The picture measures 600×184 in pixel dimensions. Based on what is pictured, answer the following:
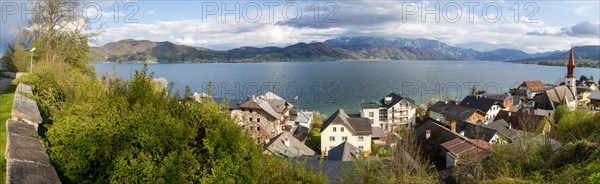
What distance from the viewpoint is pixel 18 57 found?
2717cm

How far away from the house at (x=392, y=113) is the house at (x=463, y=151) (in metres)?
21.8

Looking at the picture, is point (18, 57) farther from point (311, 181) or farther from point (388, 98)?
point (388, 98)

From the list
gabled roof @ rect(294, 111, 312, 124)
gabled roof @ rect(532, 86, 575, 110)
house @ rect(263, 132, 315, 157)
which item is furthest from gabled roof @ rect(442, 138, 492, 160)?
gabled roof @ rect(532, 86, 575, 110)

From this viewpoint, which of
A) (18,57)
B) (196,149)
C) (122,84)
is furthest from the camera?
(18,57)

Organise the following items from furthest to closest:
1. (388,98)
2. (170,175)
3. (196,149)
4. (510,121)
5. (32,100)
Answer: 1. (388,98)
2. (510,121)
3. (32,100)
4. (196,149)
5. (170,175)

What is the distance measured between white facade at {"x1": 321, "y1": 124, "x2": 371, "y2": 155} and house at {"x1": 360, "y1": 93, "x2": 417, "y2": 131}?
44.0ft

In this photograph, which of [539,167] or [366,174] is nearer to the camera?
[366,174]

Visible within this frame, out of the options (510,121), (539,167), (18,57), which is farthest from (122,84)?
(510,121)

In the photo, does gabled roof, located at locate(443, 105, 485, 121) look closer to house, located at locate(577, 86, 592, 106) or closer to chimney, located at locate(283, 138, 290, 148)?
chimney, located at locate(283, 138, 290, 148)

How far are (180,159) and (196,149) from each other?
0.61 meters

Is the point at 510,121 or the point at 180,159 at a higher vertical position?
the point at 180,159

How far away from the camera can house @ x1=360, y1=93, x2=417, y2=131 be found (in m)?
51.3

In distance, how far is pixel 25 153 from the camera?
7539 mm

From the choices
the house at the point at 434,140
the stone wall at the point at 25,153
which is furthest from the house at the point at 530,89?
the stone wall at the point at 25,153
